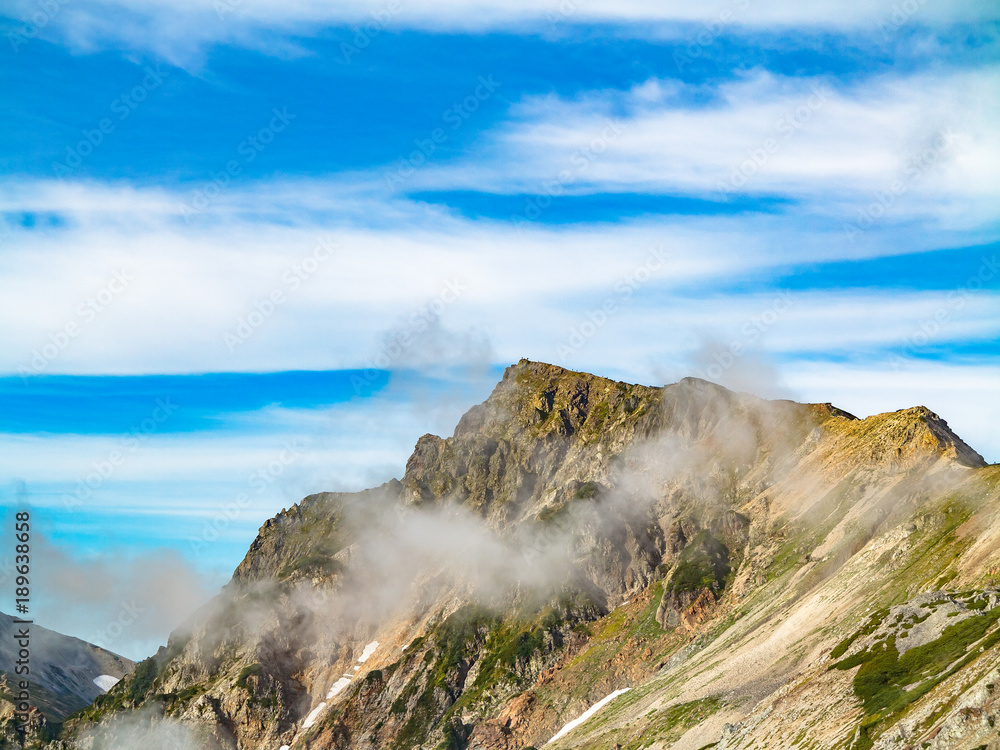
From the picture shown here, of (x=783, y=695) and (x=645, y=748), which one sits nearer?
(x=783, y=695)

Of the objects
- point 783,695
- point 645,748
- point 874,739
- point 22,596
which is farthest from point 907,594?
point 22,596

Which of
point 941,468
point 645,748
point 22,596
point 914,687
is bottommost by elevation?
point 645,748

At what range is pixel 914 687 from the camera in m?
101

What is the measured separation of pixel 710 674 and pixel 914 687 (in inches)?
2859

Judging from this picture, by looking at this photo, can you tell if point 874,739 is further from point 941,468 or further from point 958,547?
point 941,468

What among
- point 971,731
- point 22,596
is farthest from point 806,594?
point 22,596

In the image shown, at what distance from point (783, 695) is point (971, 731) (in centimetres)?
5422

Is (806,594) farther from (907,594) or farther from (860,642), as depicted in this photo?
(860,642)

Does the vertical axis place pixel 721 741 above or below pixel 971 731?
below

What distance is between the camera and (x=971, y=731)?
7656cm

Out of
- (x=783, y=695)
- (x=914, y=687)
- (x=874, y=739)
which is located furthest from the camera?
(x=783, y=695)

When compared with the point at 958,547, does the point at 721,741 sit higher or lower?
lower

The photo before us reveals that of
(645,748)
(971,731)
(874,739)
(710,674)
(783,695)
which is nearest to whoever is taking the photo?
(971,731)

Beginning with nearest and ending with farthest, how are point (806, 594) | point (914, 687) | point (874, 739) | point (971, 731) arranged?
point (971, 731) → point (874, 739) → point (914, 687) → point (806, 594)
